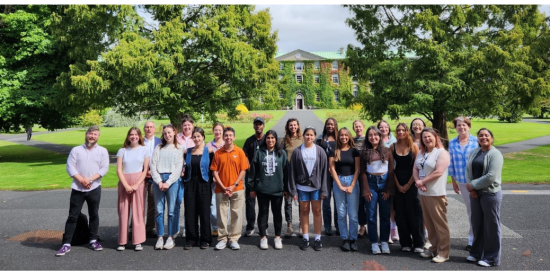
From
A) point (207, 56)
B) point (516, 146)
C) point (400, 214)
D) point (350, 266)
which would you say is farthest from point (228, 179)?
point (516, 146)

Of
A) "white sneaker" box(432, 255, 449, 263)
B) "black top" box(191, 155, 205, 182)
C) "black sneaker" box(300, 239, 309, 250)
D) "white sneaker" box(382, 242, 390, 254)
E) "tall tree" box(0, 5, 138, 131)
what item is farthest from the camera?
"tall tree" box(0, 5, 138, 131)

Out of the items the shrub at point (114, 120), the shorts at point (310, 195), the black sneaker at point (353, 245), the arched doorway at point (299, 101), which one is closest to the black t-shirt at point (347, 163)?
the shorts at point (310, 195)

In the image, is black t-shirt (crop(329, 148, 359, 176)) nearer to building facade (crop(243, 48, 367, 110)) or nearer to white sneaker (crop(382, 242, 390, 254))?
white sneaker (crop(382, 242, 390, 254))

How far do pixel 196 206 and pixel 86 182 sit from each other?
1.66 meters

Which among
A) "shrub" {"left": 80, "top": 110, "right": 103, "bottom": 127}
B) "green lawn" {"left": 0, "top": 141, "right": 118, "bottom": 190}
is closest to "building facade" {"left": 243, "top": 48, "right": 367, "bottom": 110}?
"shrub" {"left": 80, "top": 110, "right": 103, "bottom": 127}

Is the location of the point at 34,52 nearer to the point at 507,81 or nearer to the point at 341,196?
the point at 341,196

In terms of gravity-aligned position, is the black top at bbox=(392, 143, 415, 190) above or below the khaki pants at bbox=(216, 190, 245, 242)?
above

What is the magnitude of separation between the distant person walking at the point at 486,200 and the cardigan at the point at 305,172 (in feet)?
6.59

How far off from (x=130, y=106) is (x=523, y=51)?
18461mm

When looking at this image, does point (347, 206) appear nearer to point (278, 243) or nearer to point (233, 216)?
point (278, 243)

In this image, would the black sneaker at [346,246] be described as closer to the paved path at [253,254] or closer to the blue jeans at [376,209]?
the paved path at [253,254]

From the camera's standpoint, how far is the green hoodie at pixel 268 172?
5.63m

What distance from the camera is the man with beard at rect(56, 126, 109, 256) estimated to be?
215 inches

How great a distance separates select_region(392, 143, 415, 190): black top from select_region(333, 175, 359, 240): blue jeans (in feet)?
2.06
